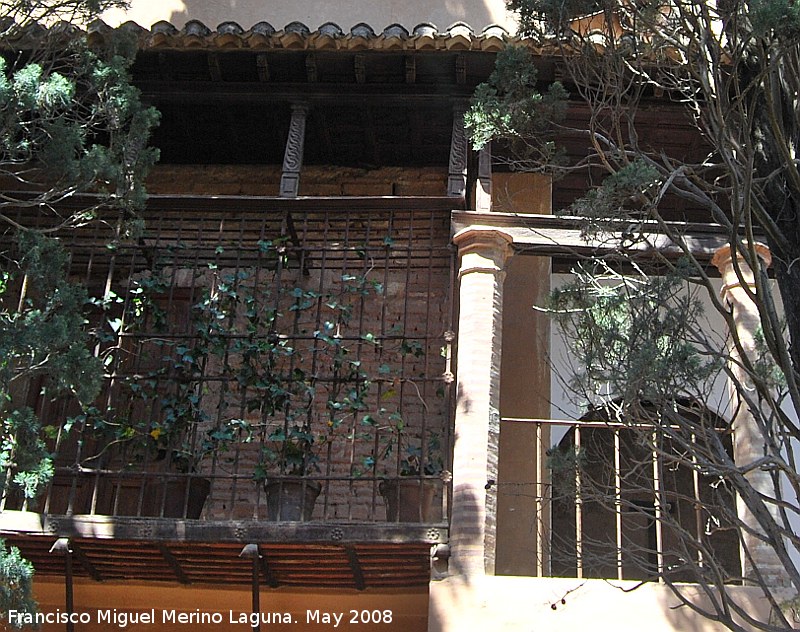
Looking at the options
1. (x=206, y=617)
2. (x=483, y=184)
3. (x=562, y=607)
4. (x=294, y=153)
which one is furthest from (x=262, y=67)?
(x=562, y=607)

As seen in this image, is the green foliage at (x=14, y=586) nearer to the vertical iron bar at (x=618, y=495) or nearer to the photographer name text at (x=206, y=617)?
the photographer name text at (x=206, y=617)

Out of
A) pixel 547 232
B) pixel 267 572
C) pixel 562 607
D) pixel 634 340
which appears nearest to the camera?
pixel 634 340

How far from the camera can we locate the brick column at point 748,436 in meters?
7.17

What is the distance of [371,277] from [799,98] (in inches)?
175

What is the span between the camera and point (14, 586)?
624 cm

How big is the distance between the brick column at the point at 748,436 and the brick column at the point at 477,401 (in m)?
1.49

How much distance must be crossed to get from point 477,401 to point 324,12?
5075 millimetres

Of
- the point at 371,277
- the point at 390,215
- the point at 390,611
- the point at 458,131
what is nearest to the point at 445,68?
the point at 458,131

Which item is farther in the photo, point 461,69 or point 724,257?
point 461,69

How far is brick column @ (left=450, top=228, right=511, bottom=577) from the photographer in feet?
23.9

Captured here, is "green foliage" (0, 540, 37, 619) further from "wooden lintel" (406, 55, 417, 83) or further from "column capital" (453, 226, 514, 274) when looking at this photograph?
"wooden lintel" (406, 55, 417, 83)

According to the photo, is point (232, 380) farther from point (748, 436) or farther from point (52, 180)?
point (748, 436)

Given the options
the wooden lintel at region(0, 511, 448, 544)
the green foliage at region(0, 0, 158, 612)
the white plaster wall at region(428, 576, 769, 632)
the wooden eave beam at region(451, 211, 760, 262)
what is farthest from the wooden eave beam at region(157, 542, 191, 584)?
the wooden eave beam at region(451, 211, 760, 262)

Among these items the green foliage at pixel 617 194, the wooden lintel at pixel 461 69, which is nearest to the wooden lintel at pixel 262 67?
the wooden lintel at pixel 461 69
